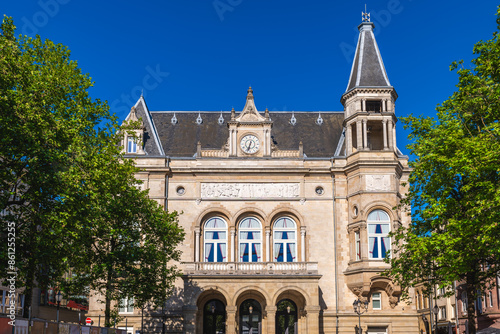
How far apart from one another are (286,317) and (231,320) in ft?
21.3

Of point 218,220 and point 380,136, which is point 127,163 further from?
point 380,136

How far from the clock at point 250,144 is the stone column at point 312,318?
13947 mm

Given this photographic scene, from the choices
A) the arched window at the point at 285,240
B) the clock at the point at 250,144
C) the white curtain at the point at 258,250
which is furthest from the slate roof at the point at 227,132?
the white curtain at the point at 258,250

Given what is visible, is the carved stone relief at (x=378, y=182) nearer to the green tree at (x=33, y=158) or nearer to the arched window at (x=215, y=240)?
the arched window at (x=215, y=240)

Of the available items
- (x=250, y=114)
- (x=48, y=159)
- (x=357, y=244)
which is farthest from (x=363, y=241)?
(x=48, y=159)

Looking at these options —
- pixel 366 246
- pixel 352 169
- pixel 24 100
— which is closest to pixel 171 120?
pixel 352 169

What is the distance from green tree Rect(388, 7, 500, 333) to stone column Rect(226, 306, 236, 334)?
14873 mm

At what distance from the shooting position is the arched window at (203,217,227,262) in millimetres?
47312

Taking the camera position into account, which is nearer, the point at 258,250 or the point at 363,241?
the point at 363,241

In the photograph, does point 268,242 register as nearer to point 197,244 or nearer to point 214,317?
point 197,244

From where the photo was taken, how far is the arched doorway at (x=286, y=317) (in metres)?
47.0

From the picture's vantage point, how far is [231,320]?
141 feet

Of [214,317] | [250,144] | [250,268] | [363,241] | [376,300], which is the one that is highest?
[250,144]

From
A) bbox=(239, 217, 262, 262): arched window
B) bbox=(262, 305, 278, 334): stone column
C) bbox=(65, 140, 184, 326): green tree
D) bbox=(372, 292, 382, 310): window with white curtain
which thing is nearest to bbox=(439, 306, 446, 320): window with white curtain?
bbox=(372, 292, 382, 310): window with white curtain
